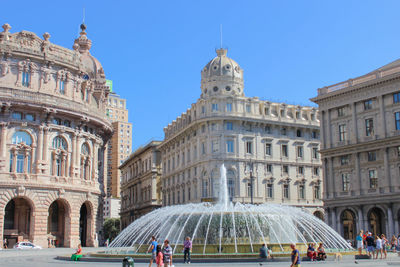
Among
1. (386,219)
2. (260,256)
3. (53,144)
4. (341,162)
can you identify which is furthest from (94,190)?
(260,256)

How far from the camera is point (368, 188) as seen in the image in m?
50.0

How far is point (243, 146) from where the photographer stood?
6662 centimetres

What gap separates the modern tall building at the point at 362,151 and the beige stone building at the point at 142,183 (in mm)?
38241

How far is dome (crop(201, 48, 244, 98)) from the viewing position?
232 ft

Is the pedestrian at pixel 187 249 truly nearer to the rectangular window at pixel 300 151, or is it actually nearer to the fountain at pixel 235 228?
the fountain at pixel 235 228

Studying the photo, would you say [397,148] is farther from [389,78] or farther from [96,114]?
[96,114]

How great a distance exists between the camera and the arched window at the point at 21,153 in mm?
49125

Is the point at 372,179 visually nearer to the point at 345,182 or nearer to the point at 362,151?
the point at 362,151

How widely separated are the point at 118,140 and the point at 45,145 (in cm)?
10100

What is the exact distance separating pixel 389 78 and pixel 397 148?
6810mm

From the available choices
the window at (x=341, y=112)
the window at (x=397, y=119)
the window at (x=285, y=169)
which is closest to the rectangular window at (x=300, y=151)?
the window at (x=285, y=169)

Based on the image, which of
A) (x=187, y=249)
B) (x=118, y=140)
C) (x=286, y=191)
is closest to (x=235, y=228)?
(x=187, y=249)

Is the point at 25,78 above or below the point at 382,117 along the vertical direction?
above

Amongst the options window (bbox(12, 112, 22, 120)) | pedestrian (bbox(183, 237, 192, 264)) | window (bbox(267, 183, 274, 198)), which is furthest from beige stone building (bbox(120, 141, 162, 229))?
pedestrian (bbox(183, 237, 192, 264))
